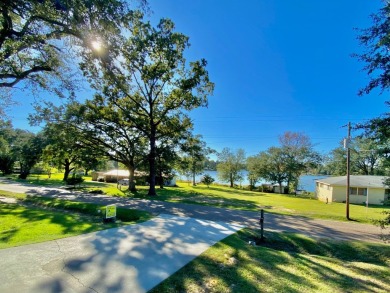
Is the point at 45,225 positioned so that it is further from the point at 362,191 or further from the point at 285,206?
the point at 362,191

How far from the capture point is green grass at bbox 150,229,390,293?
4.13 m

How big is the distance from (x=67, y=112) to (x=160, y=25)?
12067mm

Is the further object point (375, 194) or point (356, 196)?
point (356, 196)

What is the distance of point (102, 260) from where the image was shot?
15.9 feet

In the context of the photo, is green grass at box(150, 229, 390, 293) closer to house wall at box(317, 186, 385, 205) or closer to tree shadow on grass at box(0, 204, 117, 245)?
tree shadow on grass at box(0, 204, 117, 245)

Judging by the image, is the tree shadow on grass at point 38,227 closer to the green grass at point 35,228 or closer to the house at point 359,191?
the green grass at point 35,228

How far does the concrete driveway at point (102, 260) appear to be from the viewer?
3.78 metres

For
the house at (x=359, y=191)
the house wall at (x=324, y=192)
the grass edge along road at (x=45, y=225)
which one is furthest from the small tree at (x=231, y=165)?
the grass edge along road at (x=45, y=225)

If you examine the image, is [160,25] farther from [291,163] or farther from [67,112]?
[291,163]

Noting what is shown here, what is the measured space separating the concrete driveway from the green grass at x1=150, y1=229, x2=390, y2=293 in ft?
1.21

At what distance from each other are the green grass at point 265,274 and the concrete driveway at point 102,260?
37 cm

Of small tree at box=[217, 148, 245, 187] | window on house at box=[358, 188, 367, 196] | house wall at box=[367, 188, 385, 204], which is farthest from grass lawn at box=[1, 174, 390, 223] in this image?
small tree at box=[217, 148, 245, 187]

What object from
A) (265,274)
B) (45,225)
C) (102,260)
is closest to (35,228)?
(45,225)

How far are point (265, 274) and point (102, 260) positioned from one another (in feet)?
11.2
